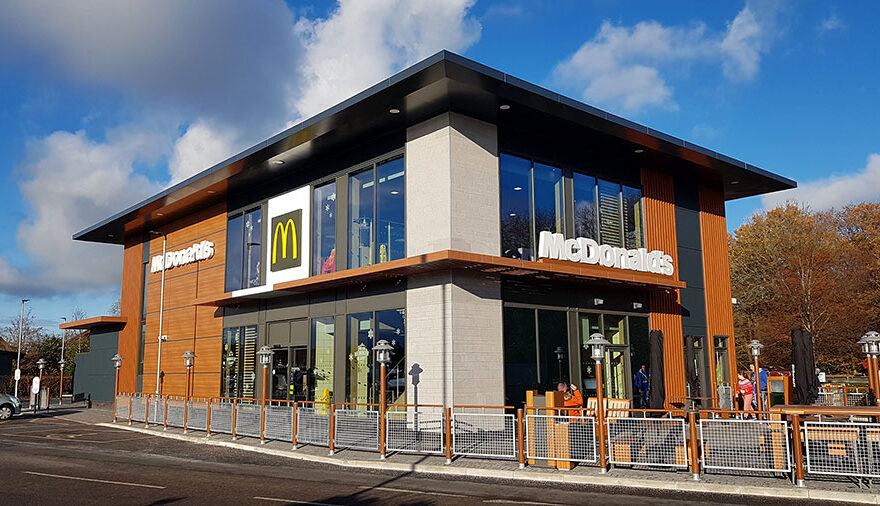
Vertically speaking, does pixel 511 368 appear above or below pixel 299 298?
below

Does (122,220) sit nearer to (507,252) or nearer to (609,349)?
(507,252)

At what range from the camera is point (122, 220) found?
31656 mm

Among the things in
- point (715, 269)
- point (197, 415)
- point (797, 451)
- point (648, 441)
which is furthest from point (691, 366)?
point (197, 415)

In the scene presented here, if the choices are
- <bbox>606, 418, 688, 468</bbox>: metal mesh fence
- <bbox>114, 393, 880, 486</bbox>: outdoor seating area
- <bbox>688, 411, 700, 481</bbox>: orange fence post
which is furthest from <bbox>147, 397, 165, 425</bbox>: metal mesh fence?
<bbox>688, 411, 700, 481</bbox>: orange fence post

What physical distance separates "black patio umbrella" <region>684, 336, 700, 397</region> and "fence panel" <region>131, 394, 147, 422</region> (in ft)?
61.0

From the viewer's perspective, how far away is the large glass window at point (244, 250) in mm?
25562

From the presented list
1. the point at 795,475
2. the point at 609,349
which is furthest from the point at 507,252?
the point at 795,475

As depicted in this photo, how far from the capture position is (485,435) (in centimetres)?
1434

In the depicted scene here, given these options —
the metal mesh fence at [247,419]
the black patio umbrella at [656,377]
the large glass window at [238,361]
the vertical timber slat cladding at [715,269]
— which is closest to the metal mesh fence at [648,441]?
the black patio umbrella at [656,377]

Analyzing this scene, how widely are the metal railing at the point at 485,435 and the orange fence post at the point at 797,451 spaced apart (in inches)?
197

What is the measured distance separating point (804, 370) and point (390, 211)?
11.6 m

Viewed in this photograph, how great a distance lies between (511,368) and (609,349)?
466 cm

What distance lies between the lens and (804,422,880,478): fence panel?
10.6 metres

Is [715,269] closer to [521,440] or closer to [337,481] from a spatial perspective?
[521,440]
